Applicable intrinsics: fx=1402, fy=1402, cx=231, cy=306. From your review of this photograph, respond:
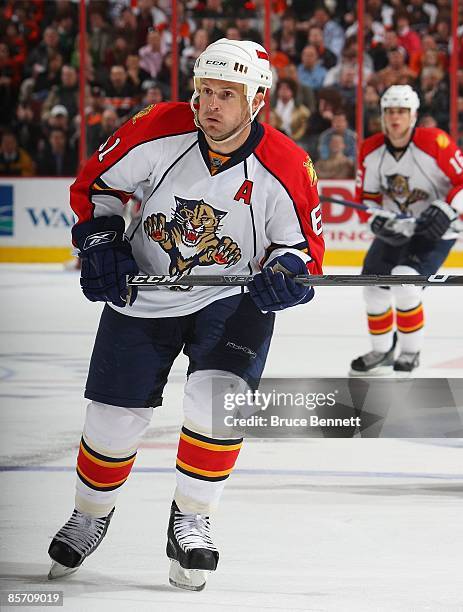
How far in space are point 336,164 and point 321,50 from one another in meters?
1.03

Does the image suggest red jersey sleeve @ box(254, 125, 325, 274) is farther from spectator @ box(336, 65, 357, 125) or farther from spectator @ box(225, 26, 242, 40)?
spectator @ box(225, 26, 242, 40)

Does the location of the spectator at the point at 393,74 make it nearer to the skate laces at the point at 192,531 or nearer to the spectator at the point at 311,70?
the spectator at the point at 311,70

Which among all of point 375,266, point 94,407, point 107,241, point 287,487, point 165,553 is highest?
point 107,241

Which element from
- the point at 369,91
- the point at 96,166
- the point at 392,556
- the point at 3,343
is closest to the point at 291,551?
the point at 392,556

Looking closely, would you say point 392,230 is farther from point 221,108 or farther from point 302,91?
point 302,91

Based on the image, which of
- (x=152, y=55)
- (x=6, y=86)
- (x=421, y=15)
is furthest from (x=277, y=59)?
(x=6, y=86)

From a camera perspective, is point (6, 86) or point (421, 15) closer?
point (421, 15)

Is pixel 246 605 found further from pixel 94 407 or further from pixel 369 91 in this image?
pixel 369 91

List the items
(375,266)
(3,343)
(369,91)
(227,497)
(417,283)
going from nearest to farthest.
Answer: (417,283), (227,497), (375,266), (3,343), (369,91)

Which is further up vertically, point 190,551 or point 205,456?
point 205,456

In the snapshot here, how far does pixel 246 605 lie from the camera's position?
2.37 metres

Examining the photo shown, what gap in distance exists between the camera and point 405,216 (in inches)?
229

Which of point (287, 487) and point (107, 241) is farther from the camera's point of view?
point (287, 487)

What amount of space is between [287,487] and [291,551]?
640mm
